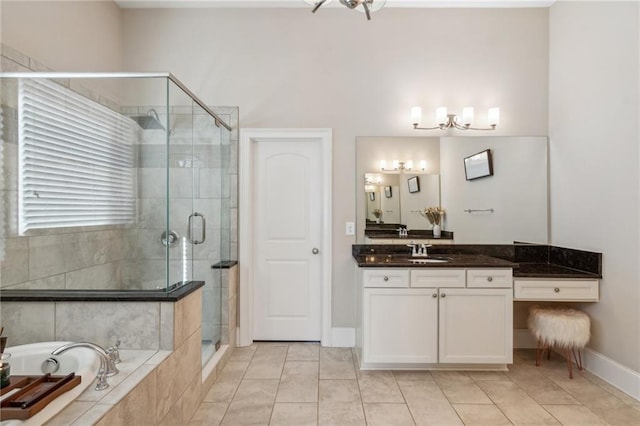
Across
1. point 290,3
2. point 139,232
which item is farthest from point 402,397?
point 290,3

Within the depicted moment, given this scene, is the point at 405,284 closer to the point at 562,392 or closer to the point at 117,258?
the point at 562,392

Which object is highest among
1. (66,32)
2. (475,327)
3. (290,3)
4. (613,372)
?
(290,3)

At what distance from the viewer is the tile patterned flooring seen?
2258 mm

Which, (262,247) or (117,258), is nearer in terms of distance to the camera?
(117,258)

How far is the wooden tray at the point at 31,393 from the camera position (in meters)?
1.27

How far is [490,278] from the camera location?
2869mm

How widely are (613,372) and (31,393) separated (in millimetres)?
3506

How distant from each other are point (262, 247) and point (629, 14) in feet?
11.0

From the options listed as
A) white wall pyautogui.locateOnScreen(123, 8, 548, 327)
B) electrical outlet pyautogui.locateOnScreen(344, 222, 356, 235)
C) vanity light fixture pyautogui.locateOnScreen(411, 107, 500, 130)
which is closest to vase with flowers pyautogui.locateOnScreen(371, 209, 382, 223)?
electrical outlet pyautogui.locateOnScreen(344, 222, 356, 235)

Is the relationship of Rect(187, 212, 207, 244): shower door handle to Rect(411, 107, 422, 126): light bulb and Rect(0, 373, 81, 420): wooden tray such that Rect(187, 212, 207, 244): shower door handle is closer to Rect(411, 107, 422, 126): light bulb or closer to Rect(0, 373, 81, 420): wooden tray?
Rect(0, 373, 81, 420): wooden tray

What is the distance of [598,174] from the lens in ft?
9.36

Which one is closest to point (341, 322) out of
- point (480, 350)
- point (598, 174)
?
point (480, 350)

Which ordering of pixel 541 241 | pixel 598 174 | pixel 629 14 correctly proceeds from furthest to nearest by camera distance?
1. pixel 541 241
2. pixel 598 174
3. pixel 629 14

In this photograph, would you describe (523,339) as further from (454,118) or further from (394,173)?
(454,118)
